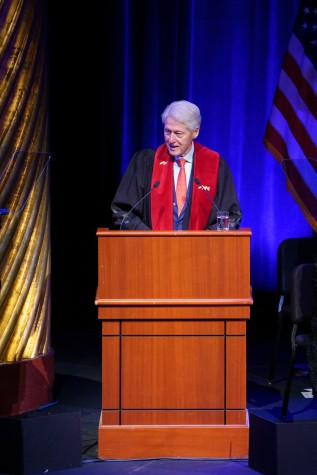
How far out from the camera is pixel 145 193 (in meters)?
4.82

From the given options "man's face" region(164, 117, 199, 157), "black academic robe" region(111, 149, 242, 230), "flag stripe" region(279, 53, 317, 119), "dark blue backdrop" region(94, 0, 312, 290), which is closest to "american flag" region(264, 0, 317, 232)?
"flag stripe" region(279, 53, 317, 119)

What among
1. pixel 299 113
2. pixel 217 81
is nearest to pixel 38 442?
pixel 299 113

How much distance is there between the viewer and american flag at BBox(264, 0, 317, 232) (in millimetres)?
7578

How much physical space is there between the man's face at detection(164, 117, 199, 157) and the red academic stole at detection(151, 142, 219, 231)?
175mm

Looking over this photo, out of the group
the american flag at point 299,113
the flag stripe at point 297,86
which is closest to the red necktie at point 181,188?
the american flag at point 299,113

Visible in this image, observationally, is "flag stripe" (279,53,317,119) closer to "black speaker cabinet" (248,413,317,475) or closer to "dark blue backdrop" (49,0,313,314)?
"dark blue backdrop" (49,0,313,314)

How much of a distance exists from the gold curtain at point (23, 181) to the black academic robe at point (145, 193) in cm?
53

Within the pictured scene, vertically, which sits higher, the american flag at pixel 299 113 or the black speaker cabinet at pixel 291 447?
the american flag at pixel 299 113

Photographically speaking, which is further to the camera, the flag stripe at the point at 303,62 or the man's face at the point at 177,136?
the flag stripe at the point at 303,62

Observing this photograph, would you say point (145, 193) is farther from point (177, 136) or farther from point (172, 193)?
point (177, 136)

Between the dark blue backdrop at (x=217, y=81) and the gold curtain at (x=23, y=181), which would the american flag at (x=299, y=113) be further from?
the gold curtain at (x=23, y=181)

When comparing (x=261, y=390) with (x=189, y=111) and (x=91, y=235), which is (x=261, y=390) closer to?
(x=189, y=111)

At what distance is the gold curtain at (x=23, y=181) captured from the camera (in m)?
5.02

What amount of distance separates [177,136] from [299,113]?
336 centimetres
